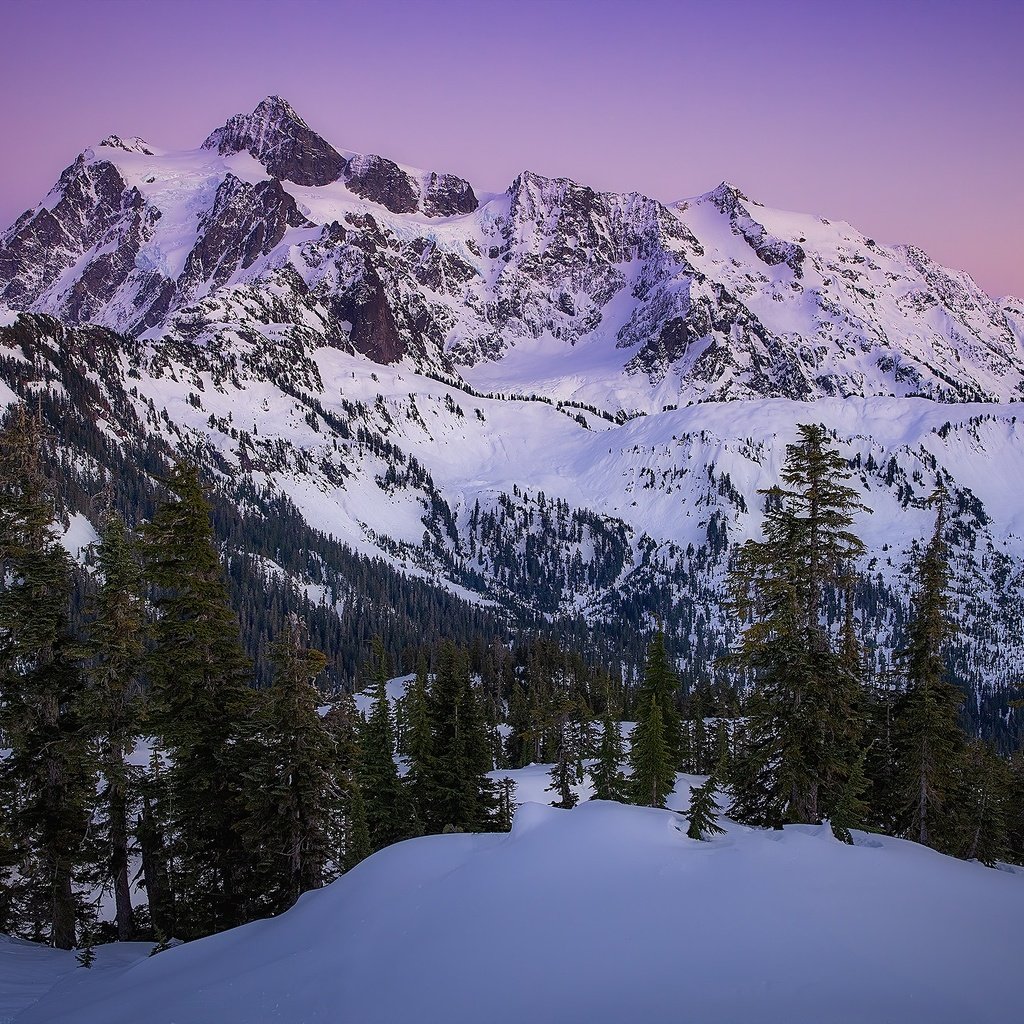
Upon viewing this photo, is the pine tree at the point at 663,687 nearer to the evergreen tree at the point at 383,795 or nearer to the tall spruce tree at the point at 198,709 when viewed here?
the evergreen tree at the point at 383,795

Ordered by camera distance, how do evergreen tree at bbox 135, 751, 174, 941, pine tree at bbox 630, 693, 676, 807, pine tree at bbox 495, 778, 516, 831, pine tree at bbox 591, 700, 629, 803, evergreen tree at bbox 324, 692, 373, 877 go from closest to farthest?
1. evergreen tree at bbox 135, 751, 174, 941
2. evergreen tree at bbox 324, 692, 373, 877
3. pine tree at bbox 495, 778, 516, 831
4. pine tree at bbox 630, 693, 676, 807
5. pine tree at bbox 591, 700, 629, 803

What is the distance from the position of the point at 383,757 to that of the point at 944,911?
94.0 ft

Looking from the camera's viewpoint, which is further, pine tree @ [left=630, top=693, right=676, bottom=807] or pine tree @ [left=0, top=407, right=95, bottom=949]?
pine tree @ [left=630, top=693, right=676, bottom=807]

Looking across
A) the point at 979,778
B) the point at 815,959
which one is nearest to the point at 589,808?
the point at 815,959

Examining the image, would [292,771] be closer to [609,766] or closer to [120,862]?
[120,862]

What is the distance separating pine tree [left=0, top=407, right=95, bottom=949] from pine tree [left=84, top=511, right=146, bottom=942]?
1.66ft

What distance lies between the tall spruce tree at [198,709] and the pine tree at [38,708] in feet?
7.33

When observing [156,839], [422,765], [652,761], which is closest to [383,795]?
[422,765]

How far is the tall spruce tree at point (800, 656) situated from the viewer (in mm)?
17688

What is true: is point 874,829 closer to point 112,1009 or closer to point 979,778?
point 112,1009

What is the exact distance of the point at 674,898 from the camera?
28.6ft

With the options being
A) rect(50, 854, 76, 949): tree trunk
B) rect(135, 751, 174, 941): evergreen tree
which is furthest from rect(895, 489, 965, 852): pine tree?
rect(50, 854, 76, 949): tree trunk

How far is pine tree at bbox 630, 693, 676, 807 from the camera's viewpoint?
115ft

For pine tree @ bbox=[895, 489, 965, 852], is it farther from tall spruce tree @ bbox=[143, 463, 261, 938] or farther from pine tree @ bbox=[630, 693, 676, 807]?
tall spruce tree @ bbox=[143, 463, 261, 938]
